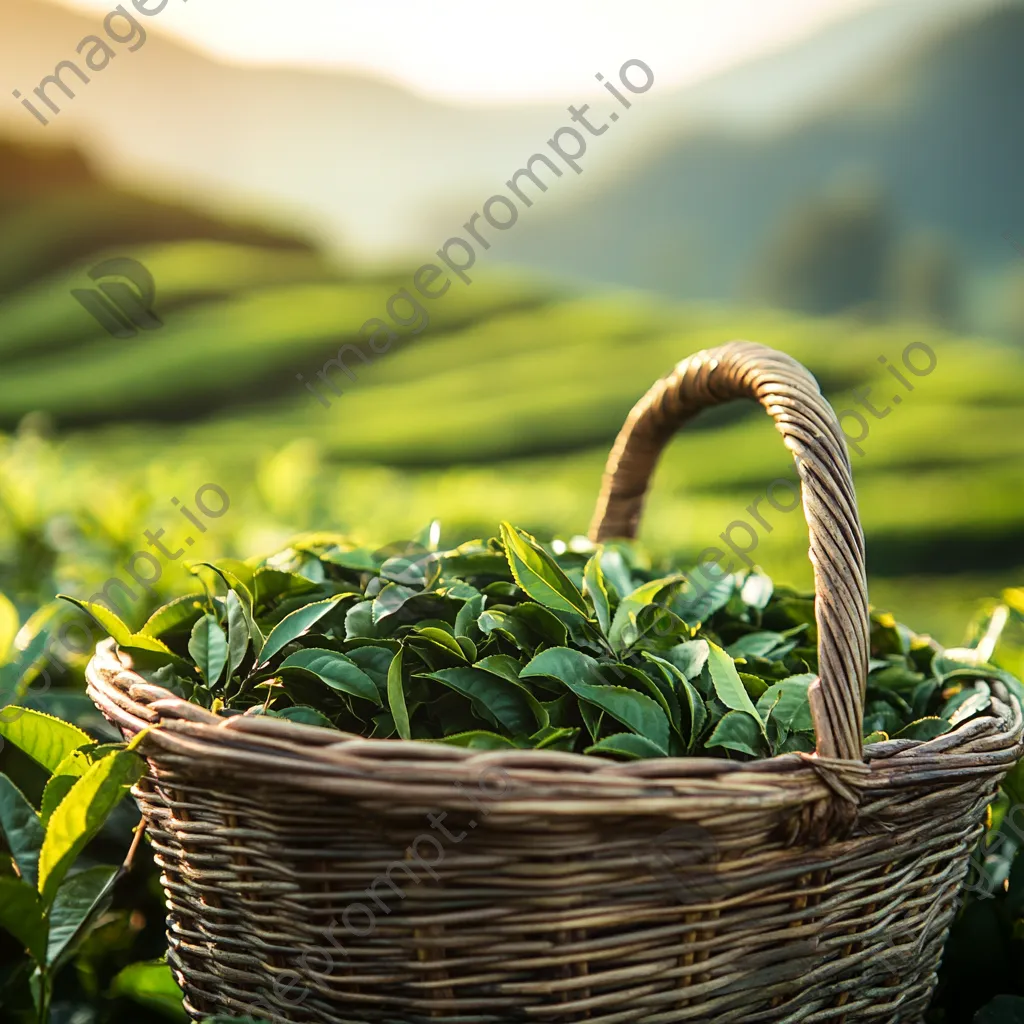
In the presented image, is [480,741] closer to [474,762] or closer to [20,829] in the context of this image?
[474,762]

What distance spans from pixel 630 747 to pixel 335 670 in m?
0.22

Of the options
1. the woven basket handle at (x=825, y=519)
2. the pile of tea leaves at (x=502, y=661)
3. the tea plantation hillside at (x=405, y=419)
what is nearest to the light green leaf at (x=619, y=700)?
the pile of tea leaves at (x=502, y=661)

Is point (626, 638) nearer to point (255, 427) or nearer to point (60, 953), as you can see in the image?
point (60, 953)

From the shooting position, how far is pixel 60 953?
2.32 ft

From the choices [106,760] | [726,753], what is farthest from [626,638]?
[106,760]

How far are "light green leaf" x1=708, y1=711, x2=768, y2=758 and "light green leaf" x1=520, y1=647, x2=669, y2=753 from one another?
4 centimetres

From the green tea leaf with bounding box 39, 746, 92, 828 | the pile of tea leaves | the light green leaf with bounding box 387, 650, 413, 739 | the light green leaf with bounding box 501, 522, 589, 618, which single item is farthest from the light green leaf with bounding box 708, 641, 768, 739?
the green tea leaf with bounding box 39, 746, 92, 828

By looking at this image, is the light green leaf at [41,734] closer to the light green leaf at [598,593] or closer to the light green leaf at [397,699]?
the light green leaf at [397,699]

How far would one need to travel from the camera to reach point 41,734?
752 mm

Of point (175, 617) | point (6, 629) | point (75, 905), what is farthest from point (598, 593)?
point (6, 629)

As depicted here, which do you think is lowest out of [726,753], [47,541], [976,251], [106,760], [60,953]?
[47,541]

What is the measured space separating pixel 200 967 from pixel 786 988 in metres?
0.42

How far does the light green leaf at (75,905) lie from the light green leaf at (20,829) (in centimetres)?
3

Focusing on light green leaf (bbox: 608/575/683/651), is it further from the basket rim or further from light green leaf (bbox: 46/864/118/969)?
light green leaf (bbox: 46/864/118/969)
